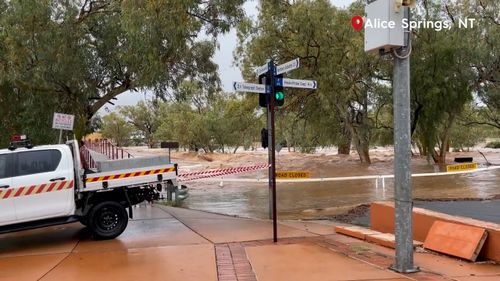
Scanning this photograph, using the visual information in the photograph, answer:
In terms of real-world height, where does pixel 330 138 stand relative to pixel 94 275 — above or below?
above

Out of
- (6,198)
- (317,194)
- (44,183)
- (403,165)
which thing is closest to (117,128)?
(317,194)

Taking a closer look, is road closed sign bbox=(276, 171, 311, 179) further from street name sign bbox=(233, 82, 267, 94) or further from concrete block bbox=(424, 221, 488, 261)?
concrete block bbox=(424, 221, 488, 261)

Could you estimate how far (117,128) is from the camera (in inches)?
3558

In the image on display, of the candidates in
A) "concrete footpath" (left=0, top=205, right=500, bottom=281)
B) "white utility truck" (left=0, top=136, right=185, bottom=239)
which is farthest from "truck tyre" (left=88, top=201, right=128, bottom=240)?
"concrete footpath" (left=0, top=205, right=500, bottom=281)

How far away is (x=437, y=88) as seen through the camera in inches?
1071

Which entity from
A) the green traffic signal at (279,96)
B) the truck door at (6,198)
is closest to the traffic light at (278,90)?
the green traffic signal at (279,96)

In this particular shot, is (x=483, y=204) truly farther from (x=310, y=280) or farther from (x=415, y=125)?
(x=415, y=125)

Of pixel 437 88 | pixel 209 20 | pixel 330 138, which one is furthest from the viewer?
pixel 330 138

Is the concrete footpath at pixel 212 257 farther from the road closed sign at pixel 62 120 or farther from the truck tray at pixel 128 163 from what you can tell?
the road closed sign at pixel 62 120

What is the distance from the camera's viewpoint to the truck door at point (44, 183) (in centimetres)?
912

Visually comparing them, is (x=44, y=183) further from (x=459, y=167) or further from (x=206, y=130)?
(x=206, y=130)

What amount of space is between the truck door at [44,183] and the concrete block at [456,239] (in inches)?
236

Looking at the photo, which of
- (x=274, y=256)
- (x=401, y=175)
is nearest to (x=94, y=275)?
(x=274, y=256)

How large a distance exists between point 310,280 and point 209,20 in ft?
28.2
